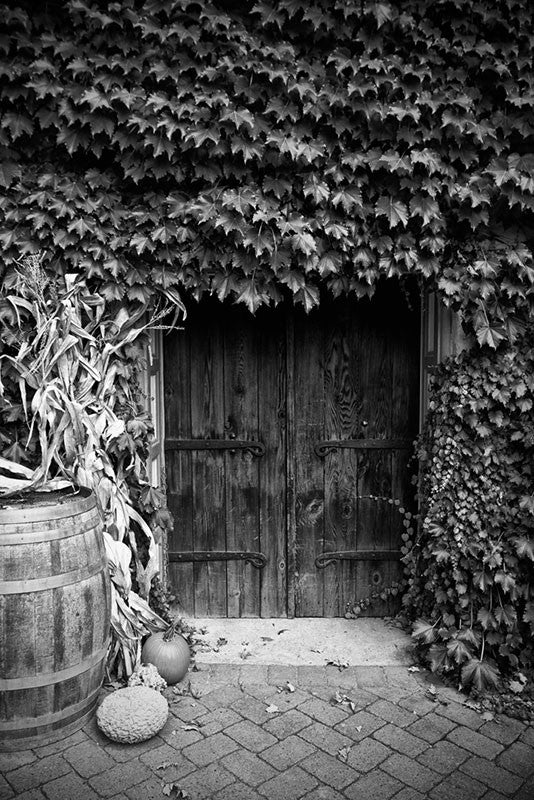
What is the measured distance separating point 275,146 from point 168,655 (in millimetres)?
2718

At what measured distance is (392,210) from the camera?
10.6 feet

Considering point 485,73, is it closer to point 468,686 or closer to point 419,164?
point 419,164

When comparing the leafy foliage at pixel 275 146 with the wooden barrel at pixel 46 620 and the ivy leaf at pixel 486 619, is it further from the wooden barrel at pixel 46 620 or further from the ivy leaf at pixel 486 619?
the ivy leaf at pixel 486 619

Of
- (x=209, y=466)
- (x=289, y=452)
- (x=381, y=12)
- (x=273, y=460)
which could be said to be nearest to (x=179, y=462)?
(x=209, y=466)

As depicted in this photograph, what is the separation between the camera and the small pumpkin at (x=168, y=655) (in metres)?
3.27

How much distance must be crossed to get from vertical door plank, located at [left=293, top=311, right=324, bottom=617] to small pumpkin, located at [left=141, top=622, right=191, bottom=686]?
1003 mm

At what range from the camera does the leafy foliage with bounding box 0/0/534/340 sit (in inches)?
122

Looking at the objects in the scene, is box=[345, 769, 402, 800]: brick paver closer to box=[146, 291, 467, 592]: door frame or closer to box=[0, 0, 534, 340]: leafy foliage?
box=[146, 291, 467, 592]: door frame

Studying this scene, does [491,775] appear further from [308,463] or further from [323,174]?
[323,174]

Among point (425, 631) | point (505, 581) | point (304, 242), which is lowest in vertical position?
point (425, 631)

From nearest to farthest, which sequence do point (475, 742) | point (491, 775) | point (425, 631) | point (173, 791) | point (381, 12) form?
point (173, 791) → point (491, 775) → point (475, 742) → point (381, 12) → point (425, 631)

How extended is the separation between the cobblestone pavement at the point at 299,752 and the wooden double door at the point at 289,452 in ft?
2.74

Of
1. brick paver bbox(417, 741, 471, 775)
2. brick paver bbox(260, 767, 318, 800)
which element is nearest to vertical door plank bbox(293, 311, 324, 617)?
brick paver bbox(417, 741, 471, 775)

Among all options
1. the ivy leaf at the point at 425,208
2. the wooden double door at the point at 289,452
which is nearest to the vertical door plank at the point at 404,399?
the wooden double door at the point at 289,452
